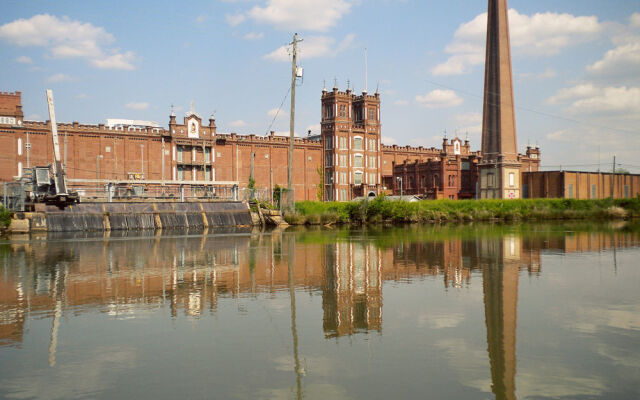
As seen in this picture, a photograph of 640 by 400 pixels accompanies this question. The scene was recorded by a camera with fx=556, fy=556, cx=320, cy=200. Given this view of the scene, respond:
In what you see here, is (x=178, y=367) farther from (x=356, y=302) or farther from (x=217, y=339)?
(x=356, y=302)

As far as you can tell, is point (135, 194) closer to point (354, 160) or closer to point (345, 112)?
point (354, 160)

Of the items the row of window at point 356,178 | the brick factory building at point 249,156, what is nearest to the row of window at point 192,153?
the brick factory building at point 249,156

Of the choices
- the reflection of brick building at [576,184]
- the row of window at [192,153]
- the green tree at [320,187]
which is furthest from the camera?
the green tree at [320,187]

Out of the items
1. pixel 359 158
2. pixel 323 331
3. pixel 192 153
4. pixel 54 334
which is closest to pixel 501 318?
pixel 323 331

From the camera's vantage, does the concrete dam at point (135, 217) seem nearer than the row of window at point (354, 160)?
Yes

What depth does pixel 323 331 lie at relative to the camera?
804 centimetres

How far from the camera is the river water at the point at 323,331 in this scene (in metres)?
5.89

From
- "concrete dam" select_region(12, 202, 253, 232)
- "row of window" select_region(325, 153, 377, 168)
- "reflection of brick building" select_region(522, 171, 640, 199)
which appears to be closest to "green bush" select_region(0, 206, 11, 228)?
"concrete dam" select_region(12, 202, 253, 232)

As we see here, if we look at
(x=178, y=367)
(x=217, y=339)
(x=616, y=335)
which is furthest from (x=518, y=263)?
(x=178, y=367)

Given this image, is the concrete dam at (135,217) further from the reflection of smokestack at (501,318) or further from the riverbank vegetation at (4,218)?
the reflection of smokestack at (501,318)

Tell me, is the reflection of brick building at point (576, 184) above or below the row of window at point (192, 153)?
below

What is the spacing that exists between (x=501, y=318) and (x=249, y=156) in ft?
187

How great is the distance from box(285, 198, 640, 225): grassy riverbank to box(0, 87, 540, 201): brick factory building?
10.8m

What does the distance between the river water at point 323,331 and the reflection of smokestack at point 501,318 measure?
0.10ft
